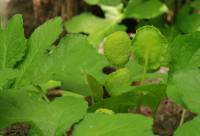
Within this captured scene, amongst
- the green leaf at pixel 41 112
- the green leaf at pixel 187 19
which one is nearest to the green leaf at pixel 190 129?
the green leaf at pixel 41 112

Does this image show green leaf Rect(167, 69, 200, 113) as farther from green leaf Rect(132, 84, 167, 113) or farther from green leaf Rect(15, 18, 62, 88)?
green leaf Rect(15, 18, 62, 88)

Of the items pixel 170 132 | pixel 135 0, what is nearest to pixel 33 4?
pixel 135 0

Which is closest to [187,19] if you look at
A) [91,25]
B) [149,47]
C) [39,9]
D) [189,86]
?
[91,25]

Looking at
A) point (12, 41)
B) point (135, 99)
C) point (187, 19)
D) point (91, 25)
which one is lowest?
point (91, 25)

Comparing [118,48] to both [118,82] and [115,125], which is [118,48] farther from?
[115,125]

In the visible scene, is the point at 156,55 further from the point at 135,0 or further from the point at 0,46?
the point at 135,0

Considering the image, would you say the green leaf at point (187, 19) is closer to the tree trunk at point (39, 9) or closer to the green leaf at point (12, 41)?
the tree trunk at point (39, 9)

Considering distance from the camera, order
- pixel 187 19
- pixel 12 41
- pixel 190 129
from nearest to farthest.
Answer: pixel 190 129 < pixel 12 41 < pixel 187 19
